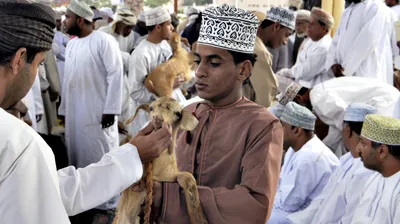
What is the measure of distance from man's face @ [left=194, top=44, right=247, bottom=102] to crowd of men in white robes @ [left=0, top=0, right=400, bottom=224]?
413mm

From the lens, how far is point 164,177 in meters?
2.12

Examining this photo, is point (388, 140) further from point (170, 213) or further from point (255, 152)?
point (170, 213)

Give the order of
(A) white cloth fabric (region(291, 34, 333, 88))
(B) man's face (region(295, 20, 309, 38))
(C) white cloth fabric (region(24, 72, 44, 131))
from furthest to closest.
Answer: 1. (B) man's face (region(295, 20, 309, 38))
2. (A) white cloth fabric (region(291, 34, 333, 88))
3. (C) white cloth fabric (region(24, 72, 44, 131))

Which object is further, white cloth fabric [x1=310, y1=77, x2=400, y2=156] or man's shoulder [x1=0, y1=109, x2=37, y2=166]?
white cloth fabric [x1=310, y1=77, x2=400, y2=156]

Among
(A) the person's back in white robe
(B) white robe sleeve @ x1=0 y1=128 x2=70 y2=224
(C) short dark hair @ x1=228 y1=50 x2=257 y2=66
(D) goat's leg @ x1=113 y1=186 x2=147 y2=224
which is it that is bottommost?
(A) the person's back in white robe

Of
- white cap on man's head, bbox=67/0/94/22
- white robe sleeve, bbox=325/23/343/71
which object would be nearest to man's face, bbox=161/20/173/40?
white cap on man's head, bbox=67/0/94/22

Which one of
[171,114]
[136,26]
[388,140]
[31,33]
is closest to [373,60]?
[388,140]

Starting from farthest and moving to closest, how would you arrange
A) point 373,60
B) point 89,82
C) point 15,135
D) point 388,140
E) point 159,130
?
point 373,60 < point 89,82 < point 388,140 < point 159,130 < point 15,135

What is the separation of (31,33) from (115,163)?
2.13ft

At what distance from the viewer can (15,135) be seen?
4.86ft

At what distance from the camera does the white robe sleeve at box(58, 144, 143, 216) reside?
6.75 ft

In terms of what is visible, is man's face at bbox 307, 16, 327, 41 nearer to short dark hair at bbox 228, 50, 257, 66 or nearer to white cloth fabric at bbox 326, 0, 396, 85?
white cloth fabric at bbox 326, 0, 396, 85

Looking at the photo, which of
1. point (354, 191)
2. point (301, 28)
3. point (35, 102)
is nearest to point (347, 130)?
point (354, 191)

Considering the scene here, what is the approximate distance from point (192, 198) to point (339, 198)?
221 cm
